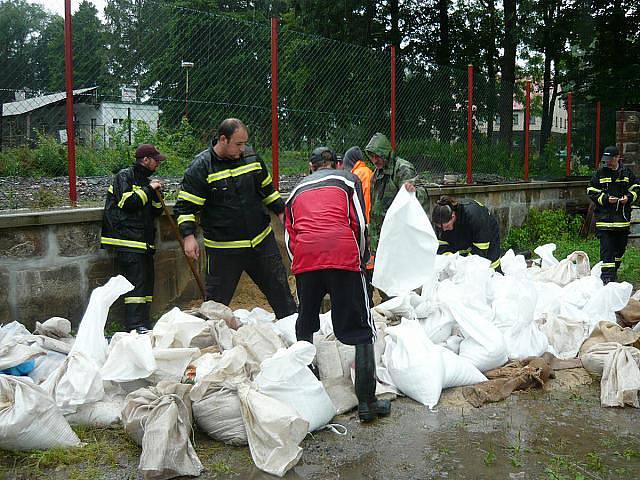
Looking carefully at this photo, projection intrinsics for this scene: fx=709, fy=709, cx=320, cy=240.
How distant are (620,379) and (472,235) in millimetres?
2554

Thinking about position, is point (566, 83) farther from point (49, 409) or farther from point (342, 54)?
point (49, 409)

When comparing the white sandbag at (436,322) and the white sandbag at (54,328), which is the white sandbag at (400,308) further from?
the white sandbag at (54,328)

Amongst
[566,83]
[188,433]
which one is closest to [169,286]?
[188,433]

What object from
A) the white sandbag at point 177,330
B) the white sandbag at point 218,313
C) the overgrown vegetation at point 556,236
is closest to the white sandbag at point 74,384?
the white sandbag at point 177,330

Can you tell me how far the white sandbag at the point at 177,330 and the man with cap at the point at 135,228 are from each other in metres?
0.95

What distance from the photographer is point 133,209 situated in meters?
5.58

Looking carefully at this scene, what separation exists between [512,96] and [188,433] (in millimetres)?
10100

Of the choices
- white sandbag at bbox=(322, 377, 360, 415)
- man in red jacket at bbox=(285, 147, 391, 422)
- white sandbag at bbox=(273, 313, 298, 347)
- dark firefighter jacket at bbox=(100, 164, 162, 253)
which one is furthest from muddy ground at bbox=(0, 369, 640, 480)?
dark firefighter jacket at bbox=(100, 164, 162, 253)

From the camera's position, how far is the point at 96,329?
166 inches

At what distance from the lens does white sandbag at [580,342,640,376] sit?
15.6 feet

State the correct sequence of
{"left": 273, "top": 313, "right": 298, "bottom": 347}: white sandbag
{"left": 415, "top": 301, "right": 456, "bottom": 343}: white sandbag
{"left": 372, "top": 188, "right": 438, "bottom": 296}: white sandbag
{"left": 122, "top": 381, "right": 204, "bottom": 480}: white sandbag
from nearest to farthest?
1. {"left": 122, "top": 381, "right": 204, "bottom": 480}: white sandbag
2. {"left": 273, "top": 313, "right": 298, "bottom": 347}: white sandbag
3. {"left": 415, "top": 301, "right": 456, "bottom": 343}: white sandbag
4. {"left": 372, "top": 188, "right": 438, "bottom": 296}: white sandbag

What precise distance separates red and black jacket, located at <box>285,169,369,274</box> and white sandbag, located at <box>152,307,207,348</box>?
0.88 metres

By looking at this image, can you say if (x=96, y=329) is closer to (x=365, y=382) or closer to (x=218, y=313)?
(x=218, y=313)

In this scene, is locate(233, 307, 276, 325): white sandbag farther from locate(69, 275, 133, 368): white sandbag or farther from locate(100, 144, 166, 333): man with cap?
locate(69, 275, 133, 368): white sandbag
